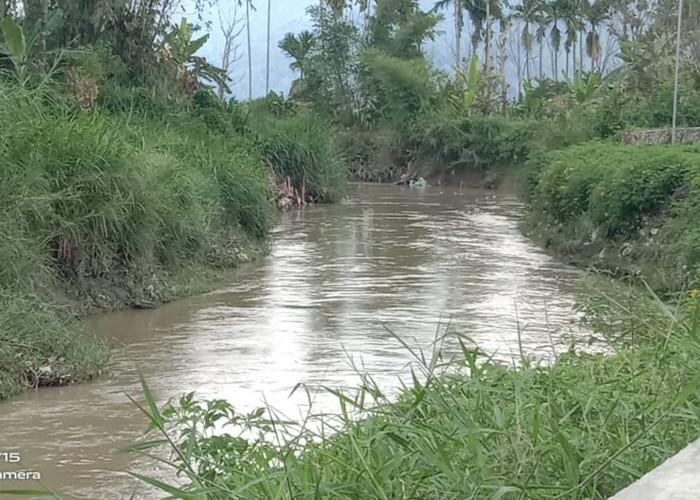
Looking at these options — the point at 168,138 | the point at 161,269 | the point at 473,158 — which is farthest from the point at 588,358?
the point at 473,158

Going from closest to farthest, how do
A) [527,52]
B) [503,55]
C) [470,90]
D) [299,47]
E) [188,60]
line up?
[188,60], [470,90], [299,47], [503,55], [527,52]

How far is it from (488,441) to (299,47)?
40870 millimetres

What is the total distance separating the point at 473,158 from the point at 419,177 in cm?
258

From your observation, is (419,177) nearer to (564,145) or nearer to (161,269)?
(564,145)

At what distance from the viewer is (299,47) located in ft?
141

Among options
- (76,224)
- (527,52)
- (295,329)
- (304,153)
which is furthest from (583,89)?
(527,52)

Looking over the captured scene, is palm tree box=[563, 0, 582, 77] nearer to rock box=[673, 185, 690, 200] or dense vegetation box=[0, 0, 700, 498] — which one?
dense vegetation box=[0, 0, 700, 498]

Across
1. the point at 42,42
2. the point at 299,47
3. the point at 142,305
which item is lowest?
the point at 142,305

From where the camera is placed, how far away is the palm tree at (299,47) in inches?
1636

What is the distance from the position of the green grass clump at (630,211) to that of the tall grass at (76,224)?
17.4 feet

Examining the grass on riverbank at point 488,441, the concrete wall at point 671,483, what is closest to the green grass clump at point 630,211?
the grass on riverbank at point 488,441

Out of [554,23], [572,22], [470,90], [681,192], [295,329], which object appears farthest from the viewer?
[554,23]

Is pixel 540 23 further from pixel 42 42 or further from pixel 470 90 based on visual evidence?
pixel 42 42

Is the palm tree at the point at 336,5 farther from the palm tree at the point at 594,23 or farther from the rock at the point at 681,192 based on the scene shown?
the rock at the point at 681,192
